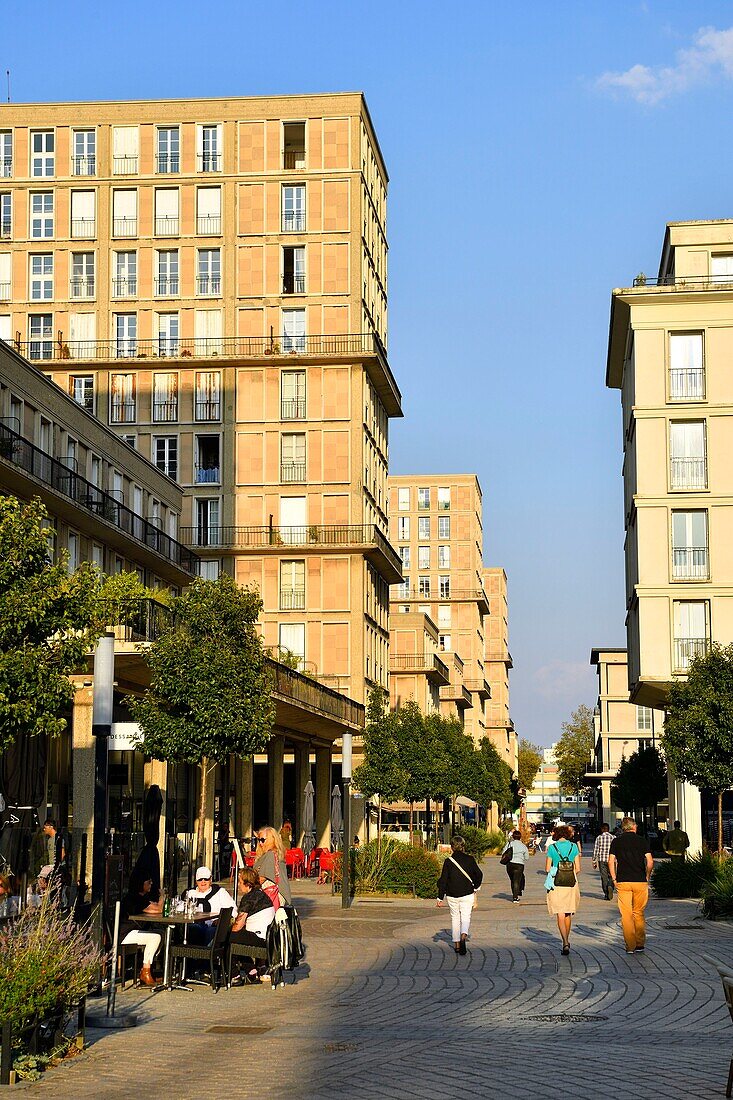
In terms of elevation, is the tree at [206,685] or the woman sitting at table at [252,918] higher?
the tree at [206,685]

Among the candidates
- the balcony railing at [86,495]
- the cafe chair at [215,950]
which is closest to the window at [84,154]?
the balcony railing at [86,495]

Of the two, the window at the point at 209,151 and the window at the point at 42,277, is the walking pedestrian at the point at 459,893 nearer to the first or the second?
the window at the point at 42,277

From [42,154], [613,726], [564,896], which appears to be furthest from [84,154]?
[613,726]

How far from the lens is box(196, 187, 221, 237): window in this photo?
2662 inches

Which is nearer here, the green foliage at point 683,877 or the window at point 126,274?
the green foliage at point 683,877

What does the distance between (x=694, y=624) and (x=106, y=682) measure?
3986 cm

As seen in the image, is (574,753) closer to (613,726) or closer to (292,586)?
(613,726)

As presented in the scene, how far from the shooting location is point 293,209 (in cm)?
6812

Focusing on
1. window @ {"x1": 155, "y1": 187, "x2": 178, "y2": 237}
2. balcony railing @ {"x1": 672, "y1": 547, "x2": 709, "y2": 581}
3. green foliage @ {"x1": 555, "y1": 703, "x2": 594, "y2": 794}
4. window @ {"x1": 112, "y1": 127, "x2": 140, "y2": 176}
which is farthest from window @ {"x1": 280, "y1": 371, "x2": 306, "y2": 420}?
green foliage @ {"x1": 555, "y1": 703, "x2": 594, "y2": 794}

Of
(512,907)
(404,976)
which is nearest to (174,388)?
(512,907)

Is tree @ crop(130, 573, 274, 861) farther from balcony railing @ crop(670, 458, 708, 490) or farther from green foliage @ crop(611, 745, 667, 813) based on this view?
green foliage @ crop(611, 745, 667, 813)

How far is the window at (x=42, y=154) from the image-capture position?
222 feet

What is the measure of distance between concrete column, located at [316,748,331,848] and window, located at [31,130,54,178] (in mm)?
27894

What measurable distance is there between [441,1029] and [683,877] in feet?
65.0
